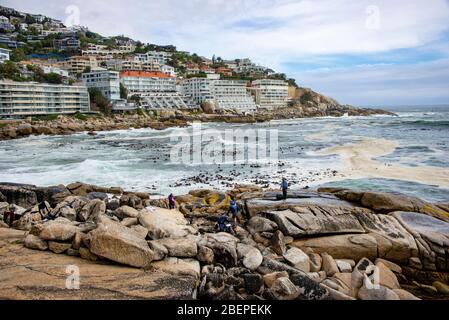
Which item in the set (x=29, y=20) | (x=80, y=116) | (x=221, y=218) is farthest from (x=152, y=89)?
(x=29, y=20)

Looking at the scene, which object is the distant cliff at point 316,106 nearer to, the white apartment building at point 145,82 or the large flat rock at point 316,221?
the white apartment building at point 145,82

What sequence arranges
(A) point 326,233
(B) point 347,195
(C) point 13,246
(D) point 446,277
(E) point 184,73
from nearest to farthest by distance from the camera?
1. (C) point 13,246
2. (D) point 446,277
3. (A) point 326,233
4. (B) point 347,195
5. (E) point 184,73

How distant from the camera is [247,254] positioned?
29.7 feet

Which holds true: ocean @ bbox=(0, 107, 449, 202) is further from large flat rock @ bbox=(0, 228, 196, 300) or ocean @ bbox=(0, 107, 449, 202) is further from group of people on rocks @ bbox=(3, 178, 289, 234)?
large flat rock @ bbox=(0, 228, 196, 300)

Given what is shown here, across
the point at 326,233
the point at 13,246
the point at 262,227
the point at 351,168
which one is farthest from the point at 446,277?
the point at 351,168

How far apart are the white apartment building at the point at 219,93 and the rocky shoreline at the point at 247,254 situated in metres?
105

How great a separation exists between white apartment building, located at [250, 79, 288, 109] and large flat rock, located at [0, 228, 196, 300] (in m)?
133

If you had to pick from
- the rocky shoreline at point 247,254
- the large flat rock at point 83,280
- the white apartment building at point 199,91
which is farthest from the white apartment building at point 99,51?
the large flat rock at point 83,280

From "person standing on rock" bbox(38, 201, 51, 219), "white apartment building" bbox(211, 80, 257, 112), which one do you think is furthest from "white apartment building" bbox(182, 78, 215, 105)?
"person standing on rock" bbox(38, 201, 51, 219)

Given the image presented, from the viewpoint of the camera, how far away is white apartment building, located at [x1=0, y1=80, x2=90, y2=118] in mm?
69250

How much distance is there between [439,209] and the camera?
1362 centimetres
